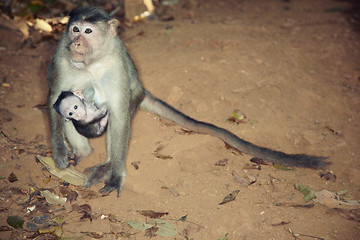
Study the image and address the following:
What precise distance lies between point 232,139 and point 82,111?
1.32 m

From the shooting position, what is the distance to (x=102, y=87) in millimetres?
2902

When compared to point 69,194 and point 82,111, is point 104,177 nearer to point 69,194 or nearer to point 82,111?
point 69,194

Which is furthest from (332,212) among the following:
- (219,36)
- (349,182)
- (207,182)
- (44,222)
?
(219,36)

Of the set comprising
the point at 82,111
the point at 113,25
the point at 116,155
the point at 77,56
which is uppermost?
the point at 113,25

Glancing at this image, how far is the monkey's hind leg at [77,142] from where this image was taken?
322 centimetres

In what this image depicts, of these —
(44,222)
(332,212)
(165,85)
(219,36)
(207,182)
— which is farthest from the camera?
Result: (219,36)

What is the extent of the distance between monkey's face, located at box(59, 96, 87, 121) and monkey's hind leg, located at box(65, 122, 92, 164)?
403 millimetres

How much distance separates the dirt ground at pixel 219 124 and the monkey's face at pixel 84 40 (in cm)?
103

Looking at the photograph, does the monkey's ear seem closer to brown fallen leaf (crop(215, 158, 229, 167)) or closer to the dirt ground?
the dirt ground

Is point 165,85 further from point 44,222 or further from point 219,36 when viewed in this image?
point 44,222

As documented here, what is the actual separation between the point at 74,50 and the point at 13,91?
6.16 ft

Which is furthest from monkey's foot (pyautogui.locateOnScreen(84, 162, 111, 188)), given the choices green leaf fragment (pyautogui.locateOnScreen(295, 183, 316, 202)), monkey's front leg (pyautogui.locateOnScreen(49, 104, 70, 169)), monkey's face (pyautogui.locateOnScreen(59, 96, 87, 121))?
green leaf fragment (pyautogui.locateOnScreen(295, 183, 316, 202))

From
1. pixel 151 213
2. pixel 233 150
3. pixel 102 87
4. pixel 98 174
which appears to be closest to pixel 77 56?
pixel 102 87

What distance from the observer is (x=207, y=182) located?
118 inches
